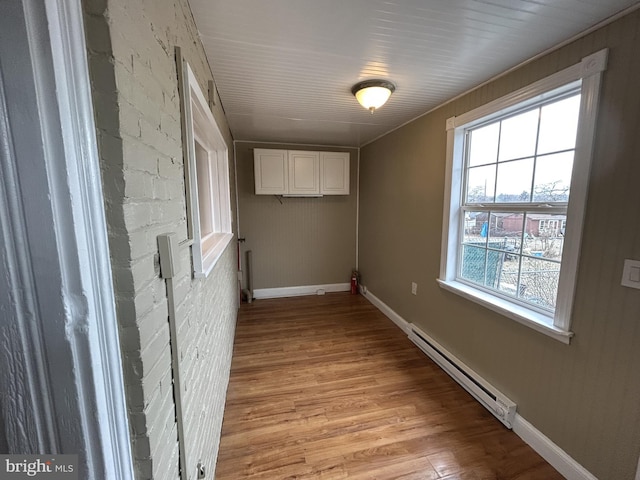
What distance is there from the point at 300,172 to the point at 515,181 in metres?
2.56

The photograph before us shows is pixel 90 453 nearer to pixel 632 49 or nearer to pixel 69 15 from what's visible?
pixel 69 15

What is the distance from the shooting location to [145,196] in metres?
0.67

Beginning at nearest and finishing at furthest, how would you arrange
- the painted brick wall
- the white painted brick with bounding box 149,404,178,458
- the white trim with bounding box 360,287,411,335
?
1. the painted brick wall
2. the white painted brick with bounding box 149,404,178,458
3. the white trim with bounding box 360,287,411,335

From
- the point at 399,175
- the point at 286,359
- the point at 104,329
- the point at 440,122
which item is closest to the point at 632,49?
the point at 440,122

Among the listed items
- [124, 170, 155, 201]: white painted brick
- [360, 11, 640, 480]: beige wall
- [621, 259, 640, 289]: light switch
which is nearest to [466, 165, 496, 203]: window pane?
[360, 11, 640, 480]: beige wall

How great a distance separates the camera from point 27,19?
1.21ft

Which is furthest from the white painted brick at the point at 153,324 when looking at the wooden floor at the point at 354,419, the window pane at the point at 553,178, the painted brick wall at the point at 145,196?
the window pane at the point at 553,178

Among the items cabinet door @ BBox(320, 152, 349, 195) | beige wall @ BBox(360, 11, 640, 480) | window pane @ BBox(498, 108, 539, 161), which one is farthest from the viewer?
cabinet door @ BBox(320, 152, 349, 195)

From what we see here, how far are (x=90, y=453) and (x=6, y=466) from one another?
11 centimetres

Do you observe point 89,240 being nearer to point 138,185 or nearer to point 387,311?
point 138,185

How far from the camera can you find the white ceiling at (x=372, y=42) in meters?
1.21

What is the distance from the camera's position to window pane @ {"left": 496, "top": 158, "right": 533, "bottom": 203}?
1.72 metres

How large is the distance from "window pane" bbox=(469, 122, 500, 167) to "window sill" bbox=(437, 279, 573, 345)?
1.01m

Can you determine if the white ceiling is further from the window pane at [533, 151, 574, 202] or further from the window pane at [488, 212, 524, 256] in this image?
the window pane at [488, 212, 524, 256]
